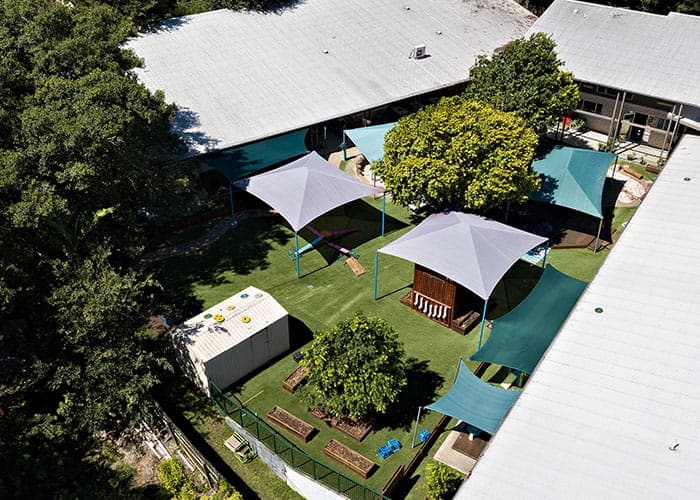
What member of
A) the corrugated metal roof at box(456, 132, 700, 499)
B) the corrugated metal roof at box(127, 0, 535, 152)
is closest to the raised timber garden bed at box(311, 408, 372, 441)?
the corrugated metal roof at box(456, 132, 700, 499)

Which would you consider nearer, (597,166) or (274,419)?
(274,419)

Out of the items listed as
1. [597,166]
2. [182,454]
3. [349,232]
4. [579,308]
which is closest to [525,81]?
[597,166]

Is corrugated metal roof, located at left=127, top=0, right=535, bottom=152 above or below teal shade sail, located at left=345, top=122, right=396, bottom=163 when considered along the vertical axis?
above

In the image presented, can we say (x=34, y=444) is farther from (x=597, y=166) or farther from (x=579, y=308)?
(x=597, y=166)

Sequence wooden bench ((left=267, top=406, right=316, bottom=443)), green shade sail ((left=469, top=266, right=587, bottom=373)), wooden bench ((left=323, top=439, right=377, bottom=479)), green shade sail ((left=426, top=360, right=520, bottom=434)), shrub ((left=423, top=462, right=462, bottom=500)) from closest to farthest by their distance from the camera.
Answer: shrub ((left=423, top=462, right=462, bottom=500)) → green shade sail ((left=426, top=360, right=520, bottom=434)) → wooden bench ((left=323, top=439, right=377, bottom=479)) → wooden bench ((left=267, top=406, right=316, bottom=443)) → green shade sail ((left=469, top=266, right=587, bottom=373))

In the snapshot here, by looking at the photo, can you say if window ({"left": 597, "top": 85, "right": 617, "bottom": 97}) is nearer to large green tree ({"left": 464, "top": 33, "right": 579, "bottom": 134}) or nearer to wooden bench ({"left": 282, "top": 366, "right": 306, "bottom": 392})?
large green tree ({"left": 464, "top": 33, "right": 579, "bottom": 134})

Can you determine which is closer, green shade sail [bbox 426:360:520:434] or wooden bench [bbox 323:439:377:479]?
green shade sail [bbox 426:360:520:434]
